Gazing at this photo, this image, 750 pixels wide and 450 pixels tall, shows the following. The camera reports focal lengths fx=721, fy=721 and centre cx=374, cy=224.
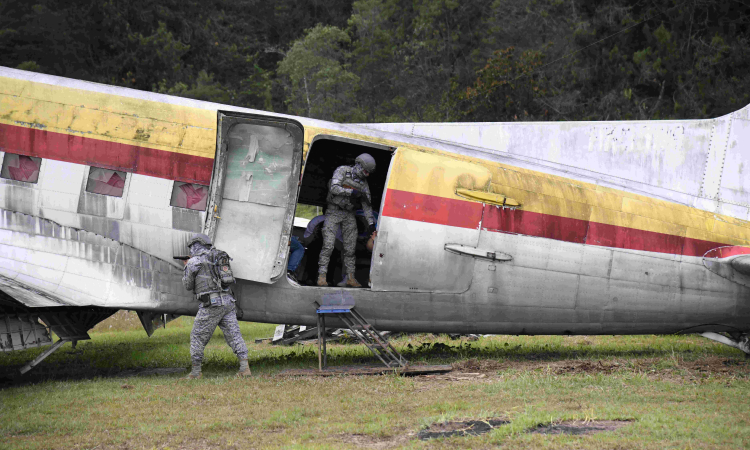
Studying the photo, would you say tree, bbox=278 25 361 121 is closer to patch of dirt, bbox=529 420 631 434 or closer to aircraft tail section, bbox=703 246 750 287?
aircraft tail section, bbox=703 246 750 287

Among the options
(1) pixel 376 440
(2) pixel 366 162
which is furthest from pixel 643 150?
(1) pixel 376 440

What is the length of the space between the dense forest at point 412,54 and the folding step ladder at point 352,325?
20.9 meters

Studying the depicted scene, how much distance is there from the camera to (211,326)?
10.6m

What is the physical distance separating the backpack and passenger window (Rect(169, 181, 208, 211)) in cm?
89

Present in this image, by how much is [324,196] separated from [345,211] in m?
2.66

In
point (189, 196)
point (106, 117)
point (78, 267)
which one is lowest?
point (78, 267)

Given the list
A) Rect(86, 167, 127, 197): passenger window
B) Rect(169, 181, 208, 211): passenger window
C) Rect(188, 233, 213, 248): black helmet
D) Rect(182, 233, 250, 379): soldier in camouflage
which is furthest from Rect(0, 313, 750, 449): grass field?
Rect(86, 167, 127, 197): passenger window

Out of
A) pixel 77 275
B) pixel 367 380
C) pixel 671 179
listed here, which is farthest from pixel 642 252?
pixel 77 275

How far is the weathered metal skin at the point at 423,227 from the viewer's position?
35.2 ft

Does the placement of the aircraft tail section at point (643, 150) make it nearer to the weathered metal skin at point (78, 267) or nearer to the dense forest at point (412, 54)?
the weathered metal skin at point (78, 267)

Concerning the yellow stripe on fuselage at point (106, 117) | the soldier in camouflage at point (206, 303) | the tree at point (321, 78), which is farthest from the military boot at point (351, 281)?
the tree at point (321, 78)

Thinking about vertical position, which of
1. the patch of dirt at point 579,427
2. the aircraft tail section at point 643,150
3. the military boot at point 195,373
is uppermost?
the aircraft tail section at point 643,150

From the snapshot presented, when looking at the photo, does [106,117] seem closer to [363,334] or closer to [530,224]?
[363,334]

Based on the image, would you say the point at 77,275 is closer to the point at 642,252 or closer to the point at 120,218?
the point at 120,218
